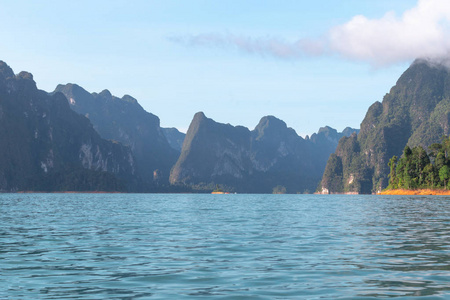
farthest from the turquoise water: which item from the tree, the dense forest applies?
the dense forest

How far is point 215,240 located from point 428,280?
15764 mm

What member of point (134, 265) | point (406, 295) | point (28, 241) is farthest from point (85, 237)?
point (406, 295)

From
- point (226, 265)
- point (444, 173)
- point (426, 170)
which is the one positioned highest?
point (426, 170)

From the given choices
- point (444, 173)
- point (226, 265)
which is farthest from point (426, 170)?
point (226, 265)

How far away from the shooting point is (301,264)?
71.5ft

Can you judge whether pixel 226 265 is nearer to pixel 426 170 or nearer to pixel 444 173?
pixel 444 173

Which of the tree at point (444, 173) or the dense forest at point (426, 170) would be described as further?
the dense forest at point (426, 170)

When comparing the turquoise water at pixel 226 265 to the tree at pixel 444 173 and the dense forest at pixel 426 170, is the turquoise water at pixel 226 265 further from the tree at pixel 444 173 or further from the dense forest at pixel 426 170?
the dense forest at pixel 426 170

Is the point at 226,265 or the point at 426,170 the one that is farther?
the point at 426,170

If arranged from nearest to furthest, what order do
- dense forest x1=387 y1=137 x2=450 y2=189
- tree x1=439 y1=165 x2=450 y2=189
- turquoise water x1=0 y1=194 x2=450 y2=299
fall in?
turquoise water x1=0 y1=194 x2=450 y2=299 < tree x1=439 y1=165 x2=450 y2=189 < dense forest x1=387 y1=137 x2=450 y2=189

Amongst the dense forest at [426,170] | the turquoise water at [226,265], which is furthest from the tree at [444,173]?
the turquoise water at [226,265]

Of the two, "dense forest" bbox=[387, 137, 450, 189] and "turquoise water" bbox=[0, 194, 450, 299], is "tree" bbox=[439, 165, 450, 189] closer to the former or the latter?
"dense forest" bbox=[387, 137, 450, 189]

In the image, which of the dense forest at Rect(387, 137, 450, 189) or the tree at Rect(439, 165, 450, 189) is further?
the dense forest at Rect(387, 137, 450, 189)

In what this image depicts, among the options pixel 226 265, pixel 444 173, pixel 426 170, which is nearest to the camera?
pixel 226 265
